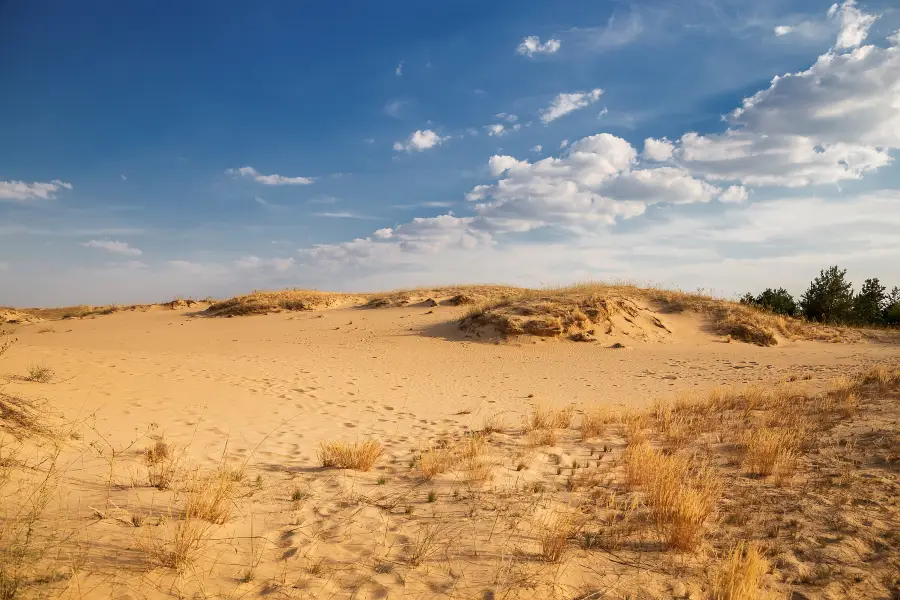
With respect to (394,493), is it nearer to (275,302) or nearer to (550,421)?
(550,421)

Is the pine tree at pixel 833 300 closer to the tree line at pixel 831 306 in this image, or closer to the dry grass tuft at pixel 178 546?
the tree line at pixel 831 306

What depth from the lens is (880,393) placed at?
342 inches

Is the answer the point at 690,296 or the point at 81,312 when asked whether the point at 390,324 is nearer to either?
the point at 690,296

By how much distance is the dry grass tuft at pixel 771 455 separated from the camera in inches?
216

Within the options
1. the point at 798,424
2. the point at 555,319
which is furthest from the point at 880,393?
the point at 555,319

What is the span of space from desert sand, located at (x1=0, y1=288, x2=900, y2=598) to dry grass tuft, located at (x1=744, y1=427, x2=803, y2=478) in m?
0.18

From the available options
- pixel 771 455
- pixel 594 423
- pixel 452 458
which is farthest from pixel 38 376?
pixel 771 455

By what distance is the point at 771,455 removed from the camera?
555 centimetres

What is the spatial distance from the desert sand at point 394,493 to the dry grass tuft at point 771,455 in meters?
0.18

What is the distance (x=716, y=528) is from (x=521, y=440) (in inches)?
135

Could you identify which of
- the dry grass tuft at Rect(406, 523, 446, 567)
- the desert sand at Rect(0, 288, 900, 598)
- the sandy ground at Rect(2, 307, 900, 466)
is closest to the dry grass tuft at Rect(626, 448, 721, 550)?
the desert sand at Rect(0, 288, 900, 598)

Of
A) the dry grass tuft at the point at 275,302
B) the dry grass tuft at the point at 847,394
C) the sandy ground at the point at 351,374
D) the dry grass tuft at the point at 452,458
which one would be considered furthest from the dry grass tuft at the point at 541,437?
the dry grass tuft at the point at 275,302

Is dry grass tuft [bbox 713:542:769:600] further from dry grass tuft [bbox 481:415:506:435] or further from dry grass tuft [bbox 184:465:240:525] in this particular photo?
dry grass tuft [bbox 481:415:506:435]

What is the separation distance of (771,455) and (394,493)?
4387mm
